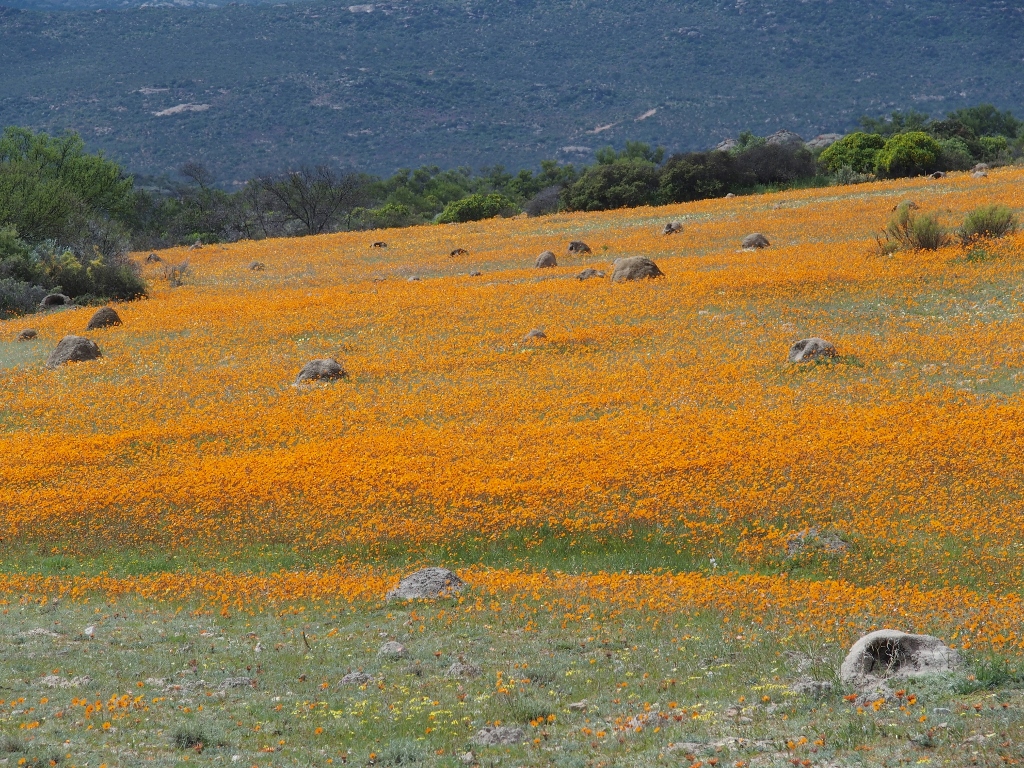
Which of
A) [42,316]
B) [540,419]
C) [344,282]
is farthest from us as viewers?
[344,282]

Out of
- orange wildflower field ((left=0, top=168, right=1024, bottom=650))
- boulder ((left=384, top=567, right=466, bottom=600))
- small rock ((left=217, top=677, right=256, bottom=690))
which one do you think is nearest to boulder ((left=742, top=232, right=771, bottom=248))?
orange wildflower field ((left=0, top=168, right=1024, bottom=650))

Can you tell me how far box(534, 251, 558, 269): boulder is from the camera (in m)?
44.2

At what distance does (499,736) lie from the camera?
8953 millimetres

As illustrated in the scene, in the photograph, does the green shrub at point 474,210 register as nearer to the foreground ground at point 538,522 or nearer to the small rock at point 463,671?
the foreground ground at point 538,522

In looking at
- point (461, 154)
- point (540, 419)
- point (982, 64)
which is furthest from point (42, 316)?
point (982, 64)

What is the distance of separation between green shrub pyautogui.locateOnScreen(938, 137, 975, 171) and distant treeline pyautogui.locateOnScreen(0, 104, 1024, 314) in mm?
110

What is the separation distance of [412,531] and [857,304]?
1884 centimetres

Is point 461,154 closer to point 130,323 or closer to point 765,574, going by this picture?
point 130,323

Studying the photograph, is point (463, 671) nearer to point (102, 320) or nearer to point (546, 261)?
point (102, 320)

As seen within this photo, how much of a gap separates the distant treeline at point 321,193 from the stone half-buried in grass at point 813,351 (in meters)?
32.5

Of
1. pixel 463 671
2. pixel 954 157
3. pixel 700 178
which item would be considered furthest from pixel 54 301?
pixel 954 157

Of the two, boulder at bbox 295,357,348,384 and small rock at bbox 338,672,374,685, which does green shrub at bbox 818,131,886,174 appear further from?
small rock at bbox 338,672,374,685

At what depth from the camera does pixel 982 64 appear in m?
158

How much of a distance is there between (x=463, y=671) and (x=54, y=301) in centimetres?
4024
